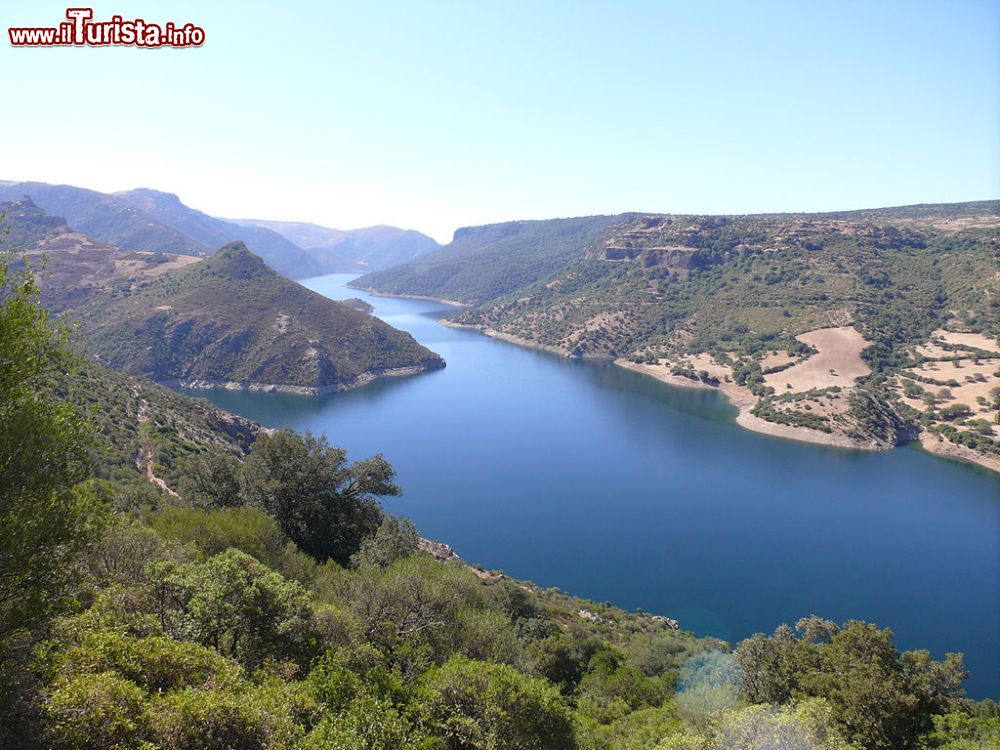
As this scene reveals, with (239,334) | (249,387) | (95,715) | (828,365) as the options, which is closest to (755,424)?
(828,365)

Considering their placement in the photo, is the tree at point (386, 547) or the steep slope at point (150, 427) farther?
the steep slope at point (150, 427)

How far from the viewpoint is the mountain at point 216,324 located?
101375 millimetres

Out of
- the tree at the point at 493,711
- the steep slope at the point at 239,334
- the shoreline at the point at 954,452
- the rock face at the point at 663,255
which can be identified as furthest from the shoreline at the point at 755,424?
the tree at the point at 493,711

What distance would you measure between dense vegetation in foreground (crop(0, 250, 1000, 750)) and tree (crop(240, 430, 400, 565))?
604cm

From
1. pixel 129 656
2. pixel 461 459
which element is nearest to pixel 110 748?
pixel 129 656

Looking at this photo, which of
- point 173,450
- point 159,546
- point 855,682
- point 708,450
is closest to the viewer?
point 159,546

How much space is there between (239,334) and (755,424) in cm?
9707

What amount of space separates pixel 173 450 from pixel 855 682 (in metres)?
48.8

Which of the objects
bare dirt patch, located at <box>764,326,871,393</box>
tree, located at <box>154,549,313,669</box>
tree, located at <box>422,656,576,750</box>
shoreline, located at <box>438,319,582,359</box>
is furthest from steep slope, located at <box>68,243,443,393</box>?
tree, located at <box>422,656,576,750</box>

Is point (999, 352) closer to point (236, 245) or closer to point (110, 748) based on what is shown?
point (110, 748)

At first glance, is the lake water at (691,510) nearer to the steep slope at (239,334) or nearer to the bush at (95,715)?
the steep slope at (239,334)

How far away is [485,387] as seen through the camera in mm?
108562

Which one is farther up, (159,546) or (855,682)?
(159,546)

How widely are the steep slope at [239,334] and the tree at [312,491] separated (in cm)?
7396
